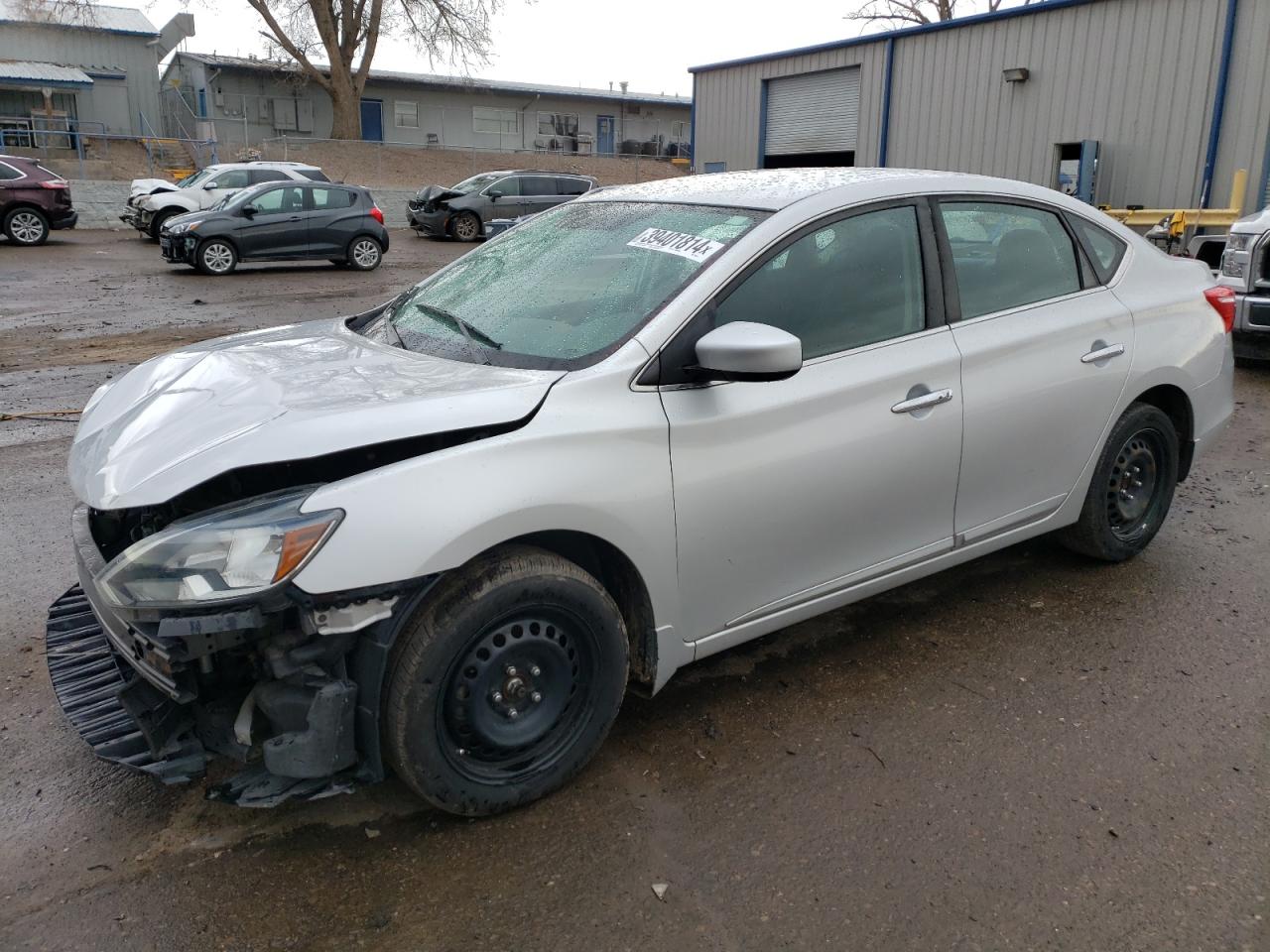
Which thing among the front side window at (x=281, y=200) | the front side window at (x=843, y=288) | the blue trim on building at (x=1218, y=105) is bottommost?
the front side window at (x=843, y=288)

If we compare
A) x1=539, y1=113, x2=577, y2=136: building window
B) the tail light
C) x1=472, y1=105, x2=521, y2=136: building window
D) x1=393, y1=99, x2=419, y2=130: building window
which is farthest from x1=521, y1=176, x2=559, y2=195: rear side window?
x1=539, y1=113, x2=577, y2=136: building window

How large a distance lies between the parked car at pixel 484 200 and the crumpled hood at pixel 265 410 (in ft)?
74.1

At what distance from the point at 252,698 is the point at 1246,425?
7.42m

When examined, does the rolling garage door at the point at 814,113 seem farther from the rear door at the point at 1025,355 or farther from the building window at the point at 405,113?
the building window at the point at 405,113

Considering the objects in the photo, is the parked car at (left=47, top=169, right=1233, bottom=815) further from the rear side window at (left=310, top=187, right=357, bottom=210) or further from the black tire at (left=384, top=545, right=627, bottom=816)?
the rear side window at (left=310, top=187, right=357, bottom=210)

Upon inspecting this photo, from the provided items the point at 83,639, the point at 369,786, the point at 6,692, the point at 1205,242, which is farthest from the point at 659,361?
the point at 1205,242

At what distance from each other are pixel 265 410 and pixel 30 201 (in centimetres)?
2243

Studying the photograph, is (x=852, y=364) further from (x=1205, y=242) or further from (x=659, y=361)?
(x=1205, y=242)

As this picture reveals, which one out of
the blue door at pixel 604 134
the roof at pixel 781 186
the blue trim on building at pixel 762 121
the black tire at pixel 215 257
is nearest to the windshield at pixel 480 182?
the blue trim on building at pixel 762 121

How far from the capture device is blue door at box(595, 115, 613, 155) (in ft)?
178

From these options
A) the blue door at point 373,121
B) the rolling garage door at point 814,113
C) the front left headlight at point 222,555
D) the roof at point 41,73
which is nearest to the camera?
the front left headlight at point 222,555

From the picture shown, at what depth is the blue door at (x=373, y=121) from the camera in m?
48.9

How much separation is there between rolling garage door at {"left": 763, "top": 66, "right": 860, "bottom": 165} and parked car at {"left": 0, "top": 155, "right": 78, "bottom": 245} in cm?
1600

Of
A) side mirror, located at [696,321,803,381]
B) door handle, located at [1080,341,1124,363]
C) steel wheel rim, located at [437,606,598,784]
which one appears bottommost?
steel wheel rim, located at [437,606,598,784]
